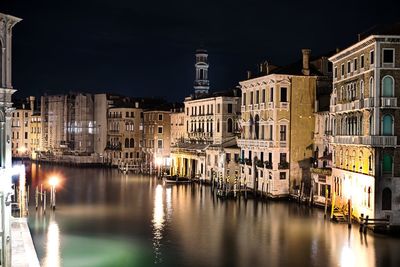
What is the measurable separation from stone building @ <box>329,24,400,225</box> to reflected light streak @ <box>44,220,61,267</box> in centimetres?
1488

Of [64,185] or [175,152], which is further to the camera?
[175,152]

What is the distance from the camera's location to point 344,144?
32.2 meters

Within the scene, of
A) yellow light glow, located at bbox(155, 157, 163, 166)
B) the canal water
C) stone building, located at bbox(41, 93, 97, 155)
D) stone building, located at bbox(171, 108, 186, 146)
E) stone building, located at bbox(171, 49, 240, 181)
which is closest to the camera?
the canal water

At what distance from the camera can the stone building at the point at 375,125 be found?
2748 cm

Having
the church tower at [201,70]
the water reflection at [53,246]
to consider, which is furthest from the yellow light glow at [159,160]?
the water reflection at [53,246]

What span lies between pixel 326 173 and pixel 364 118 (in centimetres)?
730

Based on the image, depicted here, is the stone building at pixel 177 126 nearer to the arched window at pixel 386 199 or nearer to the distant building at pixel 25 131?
the distant building at pixel 25 131

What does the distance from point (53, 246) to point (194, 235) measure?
683 cm

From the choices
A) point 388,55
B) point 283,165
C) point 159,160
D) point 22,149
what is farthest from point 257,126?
point 22,149

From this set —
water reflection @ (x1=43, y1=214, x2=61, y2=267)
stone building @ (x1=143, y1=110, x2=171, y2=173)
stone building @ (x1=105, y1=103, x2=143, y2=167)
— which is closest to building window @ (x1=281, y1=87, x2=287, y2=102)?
water reflection @ (x1=43, y1=214, x2=61, y2=267)

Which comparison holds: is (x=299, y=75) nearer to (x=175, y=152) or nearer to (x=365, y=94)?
(x=365, y=94)

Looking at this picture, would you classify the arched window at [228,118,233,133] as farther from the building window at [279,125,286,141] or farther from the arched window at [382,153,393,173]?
the arched window at [382,153,393,173]

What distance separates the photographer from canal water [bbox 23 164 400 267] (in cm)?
2294

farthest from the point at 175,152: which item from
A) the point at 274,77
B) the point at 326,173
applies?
the point at 326,173
